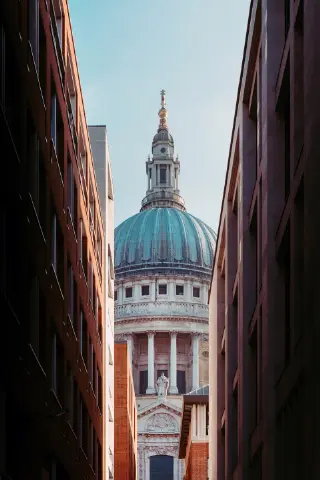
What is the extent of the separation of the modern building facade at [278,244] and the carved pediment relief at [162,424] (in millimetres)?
108298

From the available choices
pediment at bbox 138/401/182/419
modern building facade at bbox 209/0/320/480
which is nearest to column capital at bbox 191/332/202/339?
pediment at bbox 138/401/182/419

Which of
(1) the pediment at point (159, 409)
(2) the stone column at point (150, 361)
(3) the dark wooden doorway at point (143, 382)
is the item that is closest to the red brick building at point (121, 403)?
(1) the pediment at point (159, 409)

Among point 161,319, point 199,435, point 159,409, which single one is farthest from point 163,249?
point 199,435

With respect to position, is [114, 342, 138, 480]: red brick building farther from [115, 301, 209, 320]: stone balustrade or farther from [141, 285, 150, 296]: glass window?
[141, 285, 150, 296]: glass window

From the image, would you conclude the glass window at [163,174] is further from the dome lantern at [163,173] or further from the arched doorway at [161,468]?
the arched doorway at [161,468]

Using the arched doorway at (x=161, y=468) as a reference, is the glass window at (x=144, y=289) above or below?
above

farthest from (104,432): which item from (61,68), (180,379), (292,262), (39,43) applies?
(180,379)

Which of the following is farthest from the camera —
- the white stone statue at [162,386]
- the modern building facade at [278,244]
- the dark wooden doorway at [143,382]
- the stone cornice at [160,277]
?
the stone cornice at [160,277]

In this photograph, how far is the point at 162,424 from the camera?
150 m

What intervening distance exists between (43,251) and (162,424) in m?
124

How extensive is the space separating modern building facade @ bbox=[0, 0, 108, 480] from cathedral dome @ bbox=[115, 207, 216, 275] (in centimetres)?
12602

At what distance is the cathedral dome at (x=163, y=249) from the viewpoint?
171 m

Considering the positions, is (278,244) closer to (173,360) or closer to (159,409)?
(159,409)

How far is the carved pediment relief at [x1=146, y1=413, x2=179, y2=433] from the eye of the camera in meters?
150
